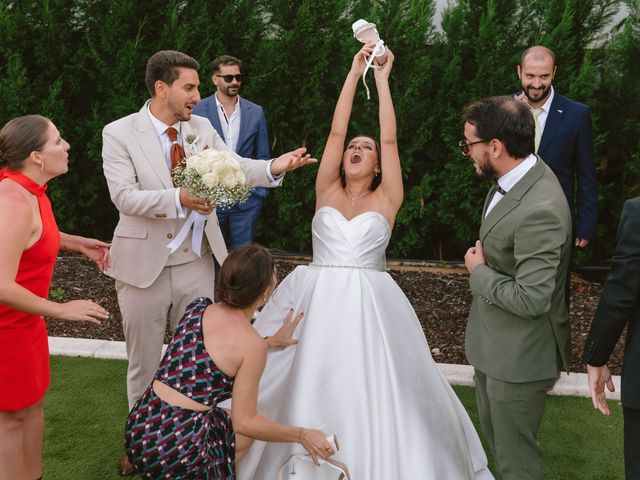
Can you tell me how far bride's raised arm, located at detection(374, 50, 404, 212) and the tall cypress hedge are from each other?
3.01 metres

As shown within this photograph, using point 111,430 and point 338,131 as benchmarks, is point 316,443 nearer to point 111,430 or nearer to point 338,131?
point 338,131

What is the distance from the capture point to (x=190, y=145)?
386cm

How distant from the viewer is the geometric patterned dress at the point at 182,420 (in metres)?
2.78

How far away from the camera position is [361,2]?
6.94 metres

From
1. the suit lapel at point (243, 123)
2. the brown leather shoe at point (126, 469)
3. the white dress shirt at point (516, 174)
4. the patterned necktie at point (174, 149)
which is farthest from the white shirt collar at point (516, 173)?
the suit lapel at point (243, 123)

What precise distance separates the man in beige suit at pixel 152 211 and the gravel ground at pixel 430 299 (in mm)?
2015

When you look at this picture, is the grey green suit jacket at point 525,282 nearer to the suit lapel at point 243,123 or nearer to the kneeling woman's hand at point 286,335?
the kneeling woman's hand at point 286,335

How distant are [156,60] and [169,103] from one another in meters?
0.24

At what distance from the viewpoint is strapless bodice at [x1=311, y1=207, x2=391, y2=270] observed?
145 inches

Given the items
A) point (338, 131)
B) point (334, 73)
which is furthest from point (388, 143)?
point (334, 73)

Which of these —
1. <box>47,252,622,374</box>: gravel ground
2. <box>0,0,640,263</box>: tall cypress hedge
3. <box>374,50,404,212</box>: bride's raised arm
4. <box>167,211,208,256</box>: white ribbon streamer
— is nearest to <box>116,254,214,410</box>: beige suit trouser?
<box>167,211,208,256</box>: white ribbon streamer

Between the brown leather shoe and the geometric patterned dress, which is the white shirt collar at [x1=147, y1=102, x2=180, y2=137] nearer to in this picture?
the geometric patterned dress

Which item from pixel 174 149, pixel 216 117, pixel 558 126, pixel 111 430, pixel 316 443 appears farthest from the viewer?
pixel 216 117

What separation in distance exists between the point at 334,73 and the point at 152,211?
13.0 feet
